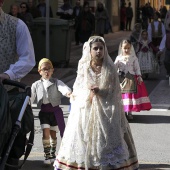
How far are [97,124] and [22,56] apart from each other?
1583mm

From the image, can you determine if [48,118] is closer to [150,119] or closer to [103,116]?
[103,116]

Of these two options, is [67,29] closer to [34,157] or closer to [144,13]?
[34,157]

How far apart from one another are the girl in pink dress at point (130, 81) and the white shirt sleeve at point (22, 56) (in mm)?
5482

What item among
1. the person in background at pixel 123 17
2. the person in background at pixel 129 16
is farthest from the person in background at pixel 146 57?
the person in background at pixel 123 17

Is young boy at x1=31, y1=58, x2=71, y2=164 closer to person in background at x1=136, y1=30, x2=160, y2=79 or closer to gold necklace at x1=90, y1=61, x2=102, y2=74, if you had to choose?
gold necklace at x1=90, y1=61, x2=102, y2=74

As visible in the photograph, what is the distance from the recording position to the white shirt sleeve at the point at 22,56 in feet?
16.4

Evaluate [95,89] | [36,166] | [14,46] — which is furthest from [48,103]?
[14,46]

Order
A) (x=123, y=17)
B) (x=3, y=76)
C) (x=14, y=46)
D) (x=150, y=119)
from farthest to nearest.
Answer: (x=123, y=17) → (x=150, y=119) → (x=14, y=46) → (x=3, y=76)

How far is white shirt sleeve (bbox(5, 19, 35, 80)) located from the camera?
16.4 feet

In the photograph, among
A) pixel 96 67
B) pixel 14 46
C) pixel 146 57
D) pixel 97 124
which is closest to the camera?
pixel 14 46

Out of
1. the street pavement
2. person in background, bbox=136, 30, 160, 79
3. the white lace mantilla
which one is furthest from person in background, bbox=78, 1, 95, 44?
the white lace mantilla

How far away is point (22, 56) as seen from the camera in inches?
203

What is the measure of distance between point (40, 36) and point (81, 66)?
11335 millimetres

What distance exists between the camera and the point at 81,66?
682 cm
